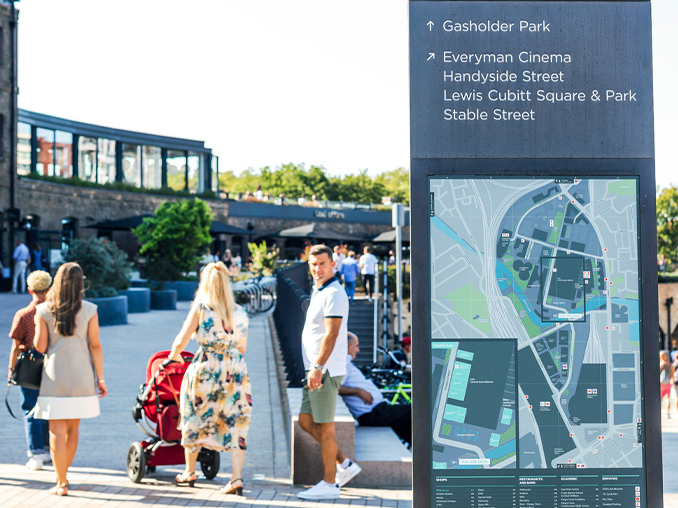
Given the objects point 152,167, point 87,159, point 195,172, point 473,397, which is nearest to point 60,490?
point 473,397

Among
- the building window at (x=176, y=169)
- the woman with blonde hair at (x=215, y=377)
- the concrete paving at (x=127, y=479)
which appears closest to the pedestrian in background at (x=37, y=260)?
the concrete paving at (x=127, y=479)

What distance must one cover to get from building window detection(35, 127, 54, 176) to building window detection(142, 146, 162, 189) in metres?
6.16

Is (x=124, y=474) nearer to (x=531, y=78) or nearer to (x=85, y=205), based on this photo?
(x=531, y=78)

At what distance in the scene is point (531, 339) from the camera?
3266 millimetres

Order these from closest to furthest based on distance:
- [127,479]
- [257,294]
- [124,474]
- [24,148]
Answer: [127,479], [124,474], [257,294], [24,148]

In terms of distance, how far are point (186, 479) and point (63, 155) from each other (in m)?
32.0

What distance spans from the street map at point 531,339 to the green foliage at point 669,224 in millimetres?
57163

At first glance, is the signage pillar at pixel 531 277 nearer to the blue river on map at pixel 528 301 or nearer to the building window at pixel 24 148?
the blue river on map at pixel 528 301

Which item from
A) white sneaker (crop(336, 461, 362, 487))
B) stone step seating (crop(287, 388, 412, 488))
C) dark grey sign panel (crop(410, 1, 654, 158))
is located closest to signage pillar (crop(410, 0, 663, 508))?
dark grey sign panel (crop(410, 1, 654, 158))

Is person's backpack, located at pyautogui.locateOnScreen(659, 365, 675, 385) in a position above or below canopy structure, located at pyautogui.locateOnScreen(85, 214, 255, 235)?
below

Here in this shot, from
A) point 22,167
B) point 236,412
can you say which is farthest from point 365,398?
point 22,167

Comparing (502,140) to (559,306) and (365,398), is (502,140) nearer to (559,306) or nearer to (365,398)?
(559,306)

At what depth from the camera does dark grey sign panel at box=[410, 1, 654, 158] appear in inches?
128

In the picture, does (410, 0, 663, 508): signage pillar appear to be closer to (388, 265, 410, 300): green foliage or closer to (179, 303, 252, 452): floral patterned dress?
(179, 303, 252, 452): floral patterned dress
